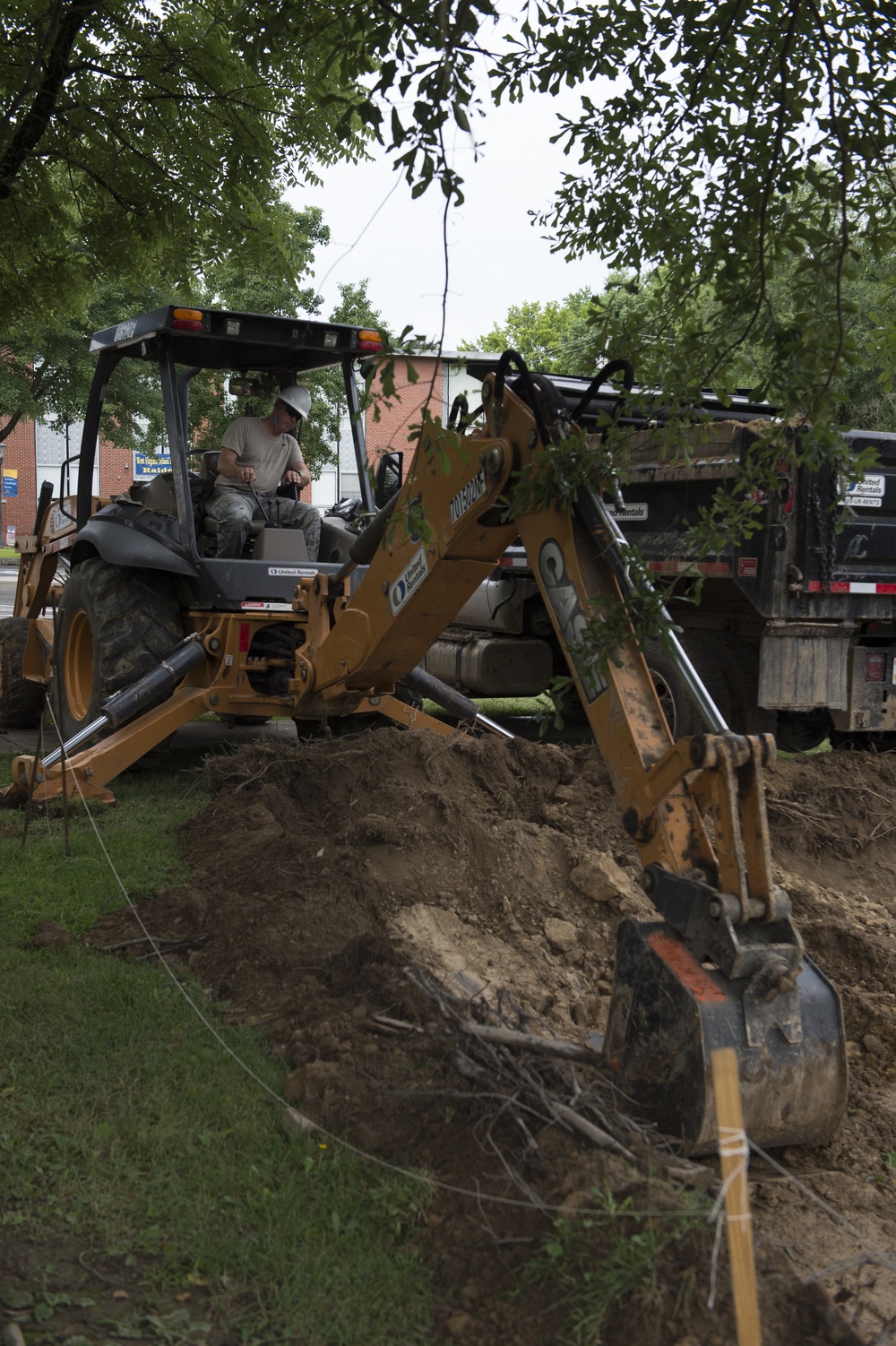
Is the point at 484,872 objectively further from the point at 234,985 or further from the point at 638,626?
the point at 638,626

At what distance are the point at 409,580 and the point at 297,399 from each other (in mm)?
2825

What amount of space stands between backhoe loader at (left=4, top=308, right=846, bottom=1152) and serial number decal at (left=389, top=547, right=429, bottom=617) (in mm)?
13

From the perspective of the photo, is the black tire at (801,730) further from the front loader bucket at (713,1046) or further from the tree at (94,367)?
the tree at (94,367)

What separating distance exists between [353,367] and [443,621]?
11.1ft

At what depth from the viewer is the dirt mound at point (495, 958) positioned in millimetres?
2838

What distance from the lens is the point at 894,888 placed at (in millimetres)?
6312

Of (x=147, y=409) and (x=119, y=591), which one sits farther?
(x=147, y=409)

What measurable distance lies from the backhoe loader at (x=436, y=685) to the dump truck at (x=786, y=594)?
5.78 ft

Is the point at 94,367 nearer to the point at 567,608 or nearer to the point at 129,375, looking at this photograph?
the point at 129,375

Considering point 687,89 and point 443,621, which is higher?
point 687,89

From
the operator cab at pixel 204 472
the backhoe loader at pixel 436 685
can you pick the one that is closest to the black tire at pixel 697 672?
the backhoe loader at pixel 436 685

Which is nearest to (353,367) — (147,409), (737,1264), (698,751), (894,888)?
(894,888)

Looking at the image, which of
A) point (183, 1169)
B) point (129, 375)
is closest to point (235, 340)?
point (183, 1169)

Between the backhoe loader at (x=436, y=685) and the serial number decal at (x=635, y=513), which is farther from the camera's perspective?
the serial number decal at (x=635, y=513)
